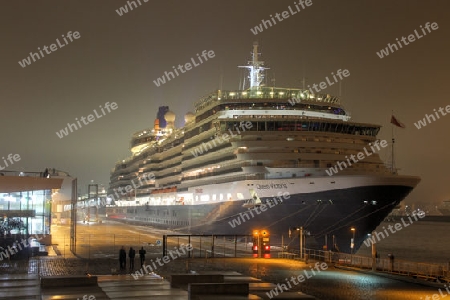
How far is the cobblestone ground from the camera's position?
57.4 feet

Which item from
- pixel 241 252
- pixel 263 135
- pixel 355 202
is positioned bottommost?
pixel 241 252

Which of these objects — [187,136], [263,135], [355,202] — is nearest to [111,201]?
[187,136]

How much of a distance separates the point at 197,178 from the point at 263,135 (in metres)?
13.8

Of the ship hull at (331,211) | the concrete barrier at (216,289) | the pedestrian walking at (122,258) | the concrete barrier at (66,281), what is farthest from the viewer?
the ship hull at (331,211)

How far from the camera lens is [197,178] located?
5719cm

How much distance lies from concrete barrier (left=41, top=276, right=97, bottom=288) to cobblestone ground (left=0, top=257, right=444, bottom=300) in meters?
5.31

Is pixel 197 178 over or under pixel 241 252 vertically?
over

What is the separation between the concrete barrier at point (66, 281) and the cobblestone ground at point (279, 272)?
5.31 meters

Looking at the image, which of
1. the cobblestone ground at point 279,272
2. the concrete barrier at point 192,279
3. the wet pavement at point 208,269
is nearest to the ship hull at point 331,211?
the cobblestone ground at point 279,272

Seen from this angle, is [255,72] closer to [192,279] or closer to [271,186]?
[271,186]

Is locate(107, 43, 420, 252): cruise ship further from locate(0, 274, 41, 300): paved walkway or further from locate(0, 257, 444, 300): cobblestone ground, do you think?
locate(0, 274, 41, 300): paved walkway

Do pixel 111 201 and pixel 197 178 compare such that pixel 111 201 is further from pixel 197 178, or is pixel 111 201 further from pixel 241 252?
pixel 241 252

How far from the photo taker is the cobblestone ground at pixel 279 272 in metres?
17.5

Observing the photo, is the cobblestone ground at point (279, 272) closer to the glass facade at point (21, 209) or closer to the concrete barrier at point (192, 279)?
the concrete barrier at point (192, 279)
